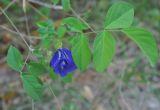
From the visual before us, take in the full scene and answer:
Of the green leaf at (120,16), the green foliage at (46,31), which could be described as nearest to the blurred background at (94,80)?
the green foliage at (46,31)

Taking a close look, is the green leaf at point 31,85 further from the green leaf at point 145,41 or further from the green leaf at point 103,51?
the green leaf at point 145,41

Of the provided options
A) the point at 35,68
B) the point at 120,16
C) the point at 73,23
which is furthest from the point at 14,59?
the point at 120,16

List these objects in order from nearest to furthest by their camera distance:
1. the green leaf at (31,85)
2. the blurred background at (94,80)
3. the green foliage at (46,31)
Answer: the green leaf at (31,85), the green foliage at (46,31), the blurred background at (94,80)

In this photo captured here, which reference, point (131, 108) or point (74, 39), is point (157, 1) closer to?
point (131, 108)

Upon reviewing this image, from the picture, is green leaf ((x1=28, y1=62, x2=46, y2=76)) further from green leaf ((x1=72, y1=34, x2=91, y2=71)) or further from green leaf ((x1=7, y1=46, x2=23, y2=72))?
green leaf ((x1=72, y1=34, x2=91, y2=71))

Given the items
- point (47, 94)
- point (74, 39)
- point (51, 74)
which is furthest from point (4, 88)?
point (74, 39)

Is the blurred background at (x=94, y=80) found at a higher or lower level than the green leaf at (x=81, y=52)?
lower

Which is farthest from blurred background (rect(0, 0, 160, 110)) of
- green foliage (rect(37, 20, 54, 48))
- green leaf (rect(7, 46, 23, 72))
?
green leaf (rect(7, 46, 23, 72))

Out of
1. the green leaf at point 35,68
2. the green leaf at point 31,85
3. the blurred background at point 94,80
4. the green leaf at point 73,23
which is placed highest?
the green leaf at point 73,23
